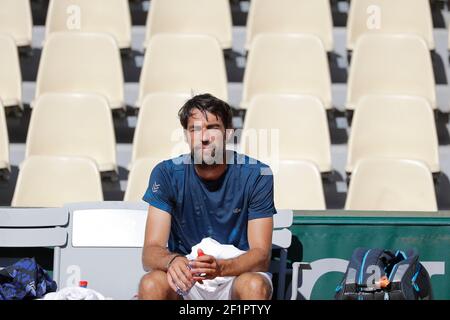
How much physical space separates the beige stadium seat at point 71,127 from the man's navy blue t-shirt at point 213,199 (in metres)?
1.73

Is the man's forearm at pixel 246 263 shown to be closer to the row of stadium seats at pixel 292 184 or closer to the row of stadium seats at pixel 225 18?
the row of stadium seats at pixel 292 184

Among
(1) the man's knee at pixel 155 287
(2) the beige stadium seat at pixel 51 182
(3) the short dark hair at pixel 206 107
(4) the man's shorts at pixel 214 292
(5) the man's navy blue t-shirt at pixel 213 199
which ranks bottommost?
(2) the beige stadium seat at pixel 51 182

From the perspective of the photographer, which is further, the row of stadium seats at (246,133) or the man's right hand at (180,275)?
the row of stadium seats at (246,133)

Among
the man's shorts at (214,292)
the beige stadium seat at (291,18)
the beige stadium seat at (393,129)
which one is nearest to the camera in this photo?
the man's shorts at (214,292)

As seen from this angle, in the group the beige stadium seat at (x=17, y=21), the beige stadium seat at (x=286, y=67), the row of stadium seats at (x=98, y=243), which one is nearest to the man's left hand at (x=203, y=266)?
the row of stadium seats at (x=98, y=243)

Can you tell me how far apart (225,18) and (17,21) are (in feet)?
4.37

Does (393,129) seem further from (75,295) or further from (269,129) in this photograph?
(75,295)

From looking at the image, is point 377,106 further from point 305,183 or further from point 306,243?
point 306,243

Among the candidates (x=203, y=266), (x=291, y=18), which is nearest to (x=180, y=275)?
(x=203, y=266)

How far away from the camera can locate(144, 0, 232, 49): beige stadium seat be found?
6.49 metres

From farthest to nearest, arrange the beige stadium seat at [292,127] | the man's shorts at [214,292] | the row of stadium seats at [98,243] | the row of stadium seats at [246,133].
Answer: the beige stadium seat at [292,127] → the row of stadium seats at [246,133] → the row of stadium seats at [98,243] → the man's shorts at [214,292]

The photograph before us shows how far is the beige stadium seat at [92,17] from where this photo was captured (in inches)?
257

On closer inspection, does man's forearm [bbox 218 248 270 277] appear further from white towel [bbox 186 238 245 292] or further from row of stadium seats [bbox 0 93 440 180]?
row of stadium seats [bbox 0 93 440 180]

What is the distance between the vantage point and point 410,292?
4.11 metres
